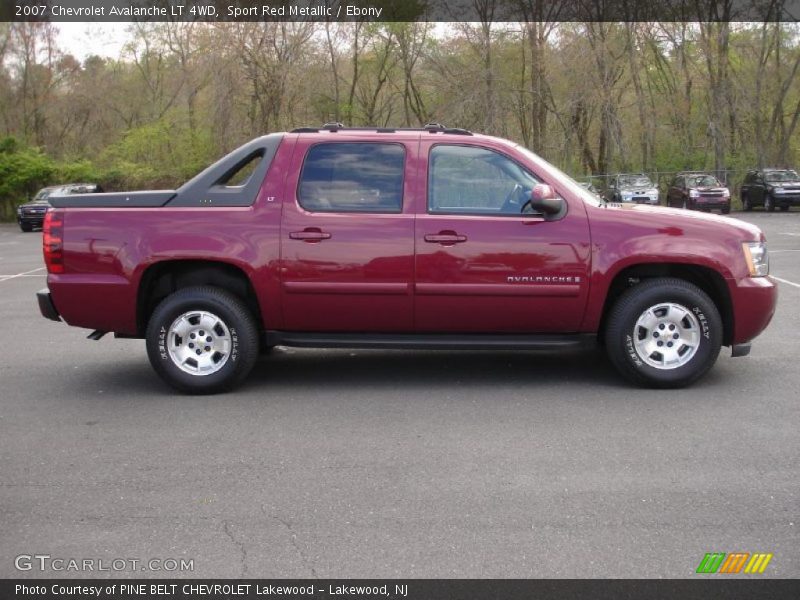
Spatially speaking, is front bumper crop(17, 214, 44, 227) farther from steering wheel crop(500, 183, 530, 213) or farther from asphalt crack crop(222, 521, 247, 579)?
asphalt crack crop(222, 521, 247, 579)

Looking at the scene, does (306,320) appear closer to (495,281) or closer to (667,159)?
(495,281)

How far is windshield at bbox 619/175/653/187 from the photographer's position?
34.7m

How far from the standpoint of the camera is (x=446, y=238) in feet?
21.1

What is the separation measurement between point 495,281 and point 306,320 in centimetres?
142

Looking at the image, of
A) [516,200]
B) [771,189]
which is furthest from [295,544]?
[771,189]

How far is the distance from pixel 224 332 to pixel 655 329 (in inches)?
124

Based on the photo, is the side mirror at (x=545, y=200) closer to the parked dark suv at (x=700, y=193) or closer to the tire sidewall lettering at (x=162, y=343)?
the tire sidewall lettering at (x=162, y=343)

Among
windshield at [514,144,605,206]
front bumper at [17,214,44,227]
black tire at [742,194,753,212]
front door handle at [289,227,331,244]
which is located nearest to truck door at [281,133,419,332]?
front door handle at [289,227,331,244]

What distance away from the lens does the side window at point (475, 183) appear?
258 inches

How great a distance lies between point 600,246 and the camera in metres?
6.39

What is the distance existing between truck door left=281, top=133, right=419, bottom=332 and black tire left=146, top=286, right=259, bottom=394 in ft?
1.16

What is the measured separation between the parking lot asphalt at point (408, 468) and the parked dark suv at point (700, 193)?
88.2 ft

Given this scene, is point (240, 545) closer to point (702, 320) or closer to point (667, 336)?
point (667, 336)
